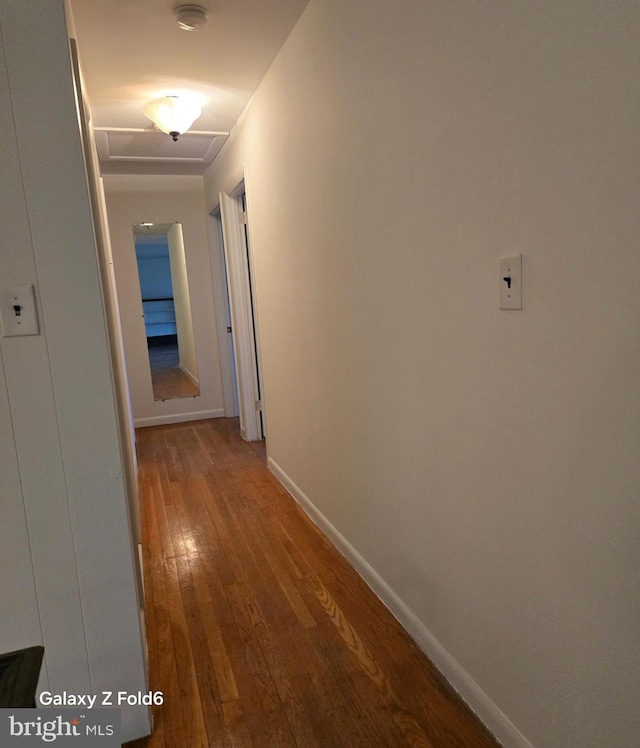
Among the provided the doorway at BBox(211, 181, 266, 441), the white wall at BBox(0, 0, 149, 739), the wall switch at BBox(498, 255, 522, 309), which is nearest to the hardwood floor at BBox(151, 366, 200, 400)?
the doorway at BBox(211, 181, 266, 441)

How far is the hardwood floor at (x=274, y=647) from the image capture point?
1.44 m

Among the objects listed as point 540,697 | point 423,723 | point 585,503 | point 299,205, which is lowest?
point 423,723

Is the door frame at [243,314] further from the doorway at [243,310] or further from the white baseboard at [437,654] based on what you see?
the white baseboard at [437,654]

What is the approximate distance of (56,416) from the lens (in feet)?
4.15

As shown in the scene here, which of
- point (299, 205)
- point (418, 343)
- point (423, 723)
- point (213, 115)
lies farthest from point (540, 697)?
point (213, 115)

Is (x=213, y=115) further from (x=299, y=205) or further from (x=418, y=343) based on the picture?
(x=418, y=343)

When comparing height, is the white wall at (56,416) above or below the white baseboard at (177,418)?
above

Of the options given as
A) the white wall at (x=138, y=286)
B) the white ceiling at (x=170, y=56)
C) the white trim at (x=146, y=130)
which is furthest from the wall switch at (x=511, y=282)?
the white wall at (x=138, y=286)

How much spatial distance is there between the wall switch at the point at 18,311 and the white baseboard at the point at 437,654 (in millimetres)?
1539

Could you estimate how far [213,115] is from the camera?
10.4 ft

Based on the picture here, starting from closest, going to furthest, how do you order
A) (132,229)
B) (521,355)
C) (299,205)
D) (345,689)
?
1. (521,355)
2. (345,689)
3. (299,205)
4. (132,229)

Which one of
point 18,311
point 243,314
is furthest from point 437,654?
point 243,314

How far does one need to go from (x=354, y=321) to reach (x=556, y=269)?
3.36 ft

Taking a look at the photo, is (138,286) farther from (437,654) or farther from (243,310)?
(437,654)
